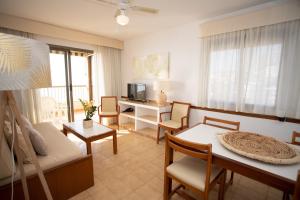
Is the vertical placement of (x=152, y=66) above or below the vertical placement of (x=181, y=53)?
below

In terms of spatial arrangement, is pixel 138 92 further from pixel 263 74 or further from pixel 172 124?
pixel 263 74

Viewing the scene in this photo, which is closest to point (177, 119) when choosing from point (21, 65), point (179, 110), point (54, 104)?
point (179, 110)

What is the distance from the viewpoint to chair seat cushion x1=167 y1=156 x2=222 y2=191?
135cm

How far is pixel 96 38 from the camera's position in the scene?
12.8ft

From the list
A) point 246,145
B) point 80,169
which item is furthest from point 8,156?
point 246,145

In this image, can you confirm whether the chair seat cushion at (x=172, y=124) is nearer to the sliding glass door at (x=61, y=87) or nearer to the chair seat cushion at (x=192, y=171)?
the chair seat cushion at (x=192, y=171)

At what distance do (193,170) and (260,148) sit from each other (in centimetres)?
62

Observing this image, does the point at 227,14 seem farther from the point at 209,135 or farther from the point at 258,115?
the point at 209,135

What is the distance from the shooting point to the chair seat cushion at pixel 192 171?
135cm

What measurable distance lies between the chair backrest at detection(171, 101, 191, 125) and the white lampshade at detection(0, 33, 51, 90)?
2.54 meters

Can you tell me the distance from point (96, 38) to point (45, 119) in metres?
2.40

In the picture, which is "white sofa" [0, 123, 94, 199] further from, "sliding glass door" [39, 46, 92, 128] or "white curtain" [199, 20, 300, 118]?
"white curtain" [199, 20, 300, 118]

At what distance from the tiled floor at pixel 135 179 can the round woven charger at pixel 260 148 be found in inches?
30.8

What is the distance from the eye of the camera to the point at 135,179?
2072 mm
